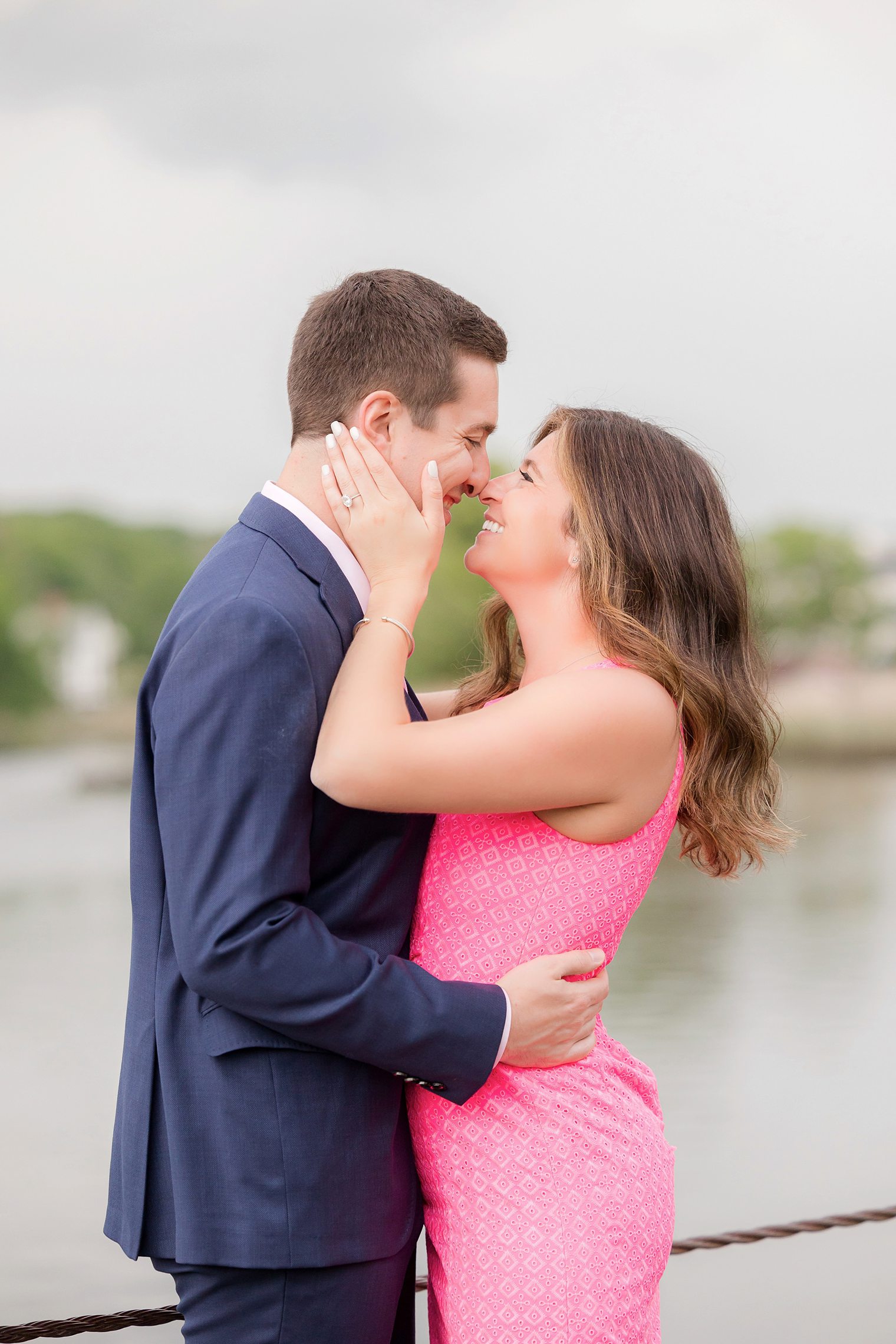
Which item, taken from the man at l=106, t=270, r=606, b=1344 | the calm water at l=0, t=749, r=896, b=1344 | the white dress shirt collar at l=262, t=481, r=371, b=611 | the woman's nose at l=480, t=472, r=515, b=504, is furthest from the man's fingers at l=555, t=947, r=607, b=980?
the calm water at l=0, t=749, r=896, b=1344

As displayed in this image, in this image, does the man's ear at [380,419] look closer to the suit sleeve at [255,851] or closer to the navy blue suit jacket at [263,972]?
the navy blue suit jacket at [263,972]

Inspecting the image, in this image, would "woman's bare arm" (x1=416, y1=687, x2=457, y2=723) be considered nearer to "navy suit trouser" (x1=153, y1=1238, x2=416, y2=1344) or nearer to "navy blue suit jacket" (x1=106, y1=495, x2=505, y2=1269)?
"navy blue suit jacket" (x1=106, y1=495, x2=505, y2=1269)

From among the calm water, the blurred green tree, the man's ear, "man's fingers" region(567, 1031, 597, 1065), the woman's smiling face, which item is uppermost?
the blurred green tree

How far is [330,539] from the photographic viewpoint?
1.42 metres

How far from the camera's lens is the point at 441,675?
20891 millimetres

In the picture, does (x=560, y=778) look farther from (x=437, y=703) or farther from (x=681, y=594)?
(x=437, y=703)

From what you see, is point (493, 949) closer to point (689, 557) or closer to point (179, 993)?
point (179, 993)

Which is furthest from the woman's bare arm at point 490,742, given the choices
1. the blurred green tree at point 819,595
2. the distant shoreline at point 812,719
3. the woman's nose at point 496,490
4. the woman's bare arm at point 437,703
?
the blurred green tree at point 819,595

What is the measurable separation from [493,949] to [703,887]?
24098 mm

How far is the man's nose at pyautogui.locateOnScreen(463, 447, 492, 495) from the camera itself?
1.57 meters

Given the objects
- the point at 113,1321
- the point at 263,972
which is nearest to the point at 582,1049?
the point at 263,972

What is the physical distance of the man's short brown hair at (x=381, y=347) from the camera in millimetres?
1480

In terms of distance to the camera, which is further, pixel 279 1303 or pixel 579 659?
pixel 579 659

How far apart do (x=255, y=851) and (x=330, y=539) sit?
1.22 ft
